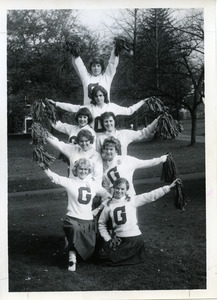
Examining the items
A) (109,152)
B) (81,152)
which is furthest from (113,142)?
(81,152)

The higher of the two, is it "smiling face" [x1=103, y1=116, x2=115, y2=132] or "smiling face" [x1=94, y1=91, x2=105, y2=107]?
"smiling face" [x1=94, y1=91, x2=105, y2=107]

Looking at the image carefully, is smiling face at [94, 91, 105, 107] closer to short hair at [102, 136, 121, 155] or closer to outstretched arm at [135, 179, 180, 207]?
short hair at [102, 136, 121, 155]

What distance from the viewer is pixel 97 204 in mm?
2773

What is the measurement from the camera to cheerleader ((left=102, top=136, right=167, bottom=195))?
9.04ft

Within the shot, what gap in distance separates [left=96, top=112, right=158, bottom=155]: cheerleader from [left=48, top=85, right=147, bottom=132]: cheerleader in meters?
0.03

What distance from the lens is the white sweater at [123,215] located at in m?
2.73

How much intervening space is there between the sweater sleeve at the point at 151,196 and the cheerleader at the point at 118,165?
0.05 m

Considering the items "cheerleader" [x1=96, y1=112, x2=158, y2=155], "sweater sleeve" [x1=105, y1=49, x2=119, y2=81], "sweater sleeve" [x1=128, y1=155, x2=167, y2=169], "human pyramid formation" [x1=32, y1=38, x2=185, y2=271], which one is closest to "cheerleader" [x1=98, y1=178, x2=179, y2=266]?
"human pyramid formation" [x1=32, y1=38, x2=185, y2=271]

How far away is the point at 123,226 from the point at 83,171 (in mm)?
361

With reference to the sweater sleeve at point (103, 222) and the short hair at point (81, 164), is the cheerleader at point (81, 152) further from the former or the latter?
the sweater sleeve at point (103, 222)

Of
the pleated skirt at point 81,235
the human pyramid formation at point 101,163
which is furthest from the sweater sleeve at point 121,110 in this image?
the pleated skirt at point 81,235
